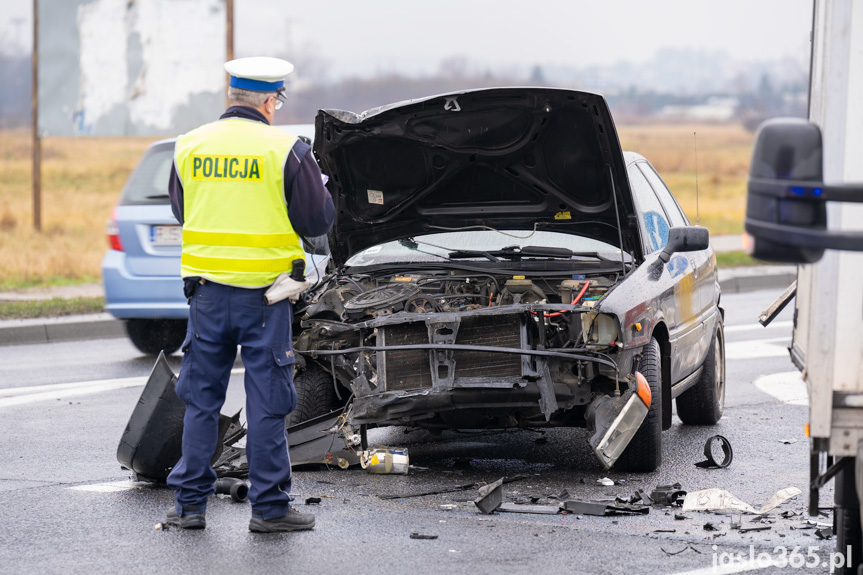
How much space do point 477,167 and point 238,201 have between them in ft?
6.85

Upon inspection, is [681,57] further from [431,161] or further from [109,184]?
[431,161]

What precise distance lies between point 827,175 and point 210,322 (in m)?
2.82

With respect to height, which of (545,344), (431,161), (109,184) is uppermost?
(431,161)

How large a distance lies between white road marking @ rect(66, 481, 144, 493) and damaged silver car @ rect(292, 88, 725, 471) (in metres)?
0.95

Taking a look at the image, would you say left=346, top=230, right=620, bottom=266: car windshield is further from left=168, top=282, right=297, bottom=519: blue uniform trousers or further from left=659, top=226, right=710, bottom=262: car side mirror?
left=168, top=282, right=297, bottom=519: blue uniform trousers

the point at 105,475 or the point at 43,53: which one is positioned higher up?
the point at 43,53

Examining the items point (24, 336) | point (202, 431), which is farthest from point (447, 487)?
point (24, 336)

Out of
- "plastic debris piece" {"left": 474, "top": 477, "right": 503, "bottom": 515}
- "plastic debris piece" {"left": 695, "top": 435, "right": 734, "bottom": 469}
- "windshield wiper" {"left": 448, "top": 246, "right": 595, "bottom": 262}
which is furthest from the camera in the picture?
"windshield wiper" {"left": 448, "top": 246, "right": 595, "bottom": 262}

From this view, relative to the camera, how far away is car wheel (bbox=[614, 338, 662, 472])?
6375 millimetres

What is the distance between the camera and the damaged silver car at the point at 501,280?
6215mm

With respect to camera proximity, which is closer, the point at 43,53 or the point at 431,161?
the point at 431,161

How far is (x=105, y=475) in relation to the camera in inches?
258

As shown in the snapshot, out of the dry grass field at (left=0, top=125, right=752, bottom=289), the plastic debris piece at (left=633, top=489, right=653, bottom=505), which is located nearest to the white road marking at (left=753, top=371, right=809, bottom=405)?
the plastic debris piece at (left=633, top=489, right=653, bottom=505)

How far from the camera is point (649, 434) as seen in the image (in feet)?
20.9
